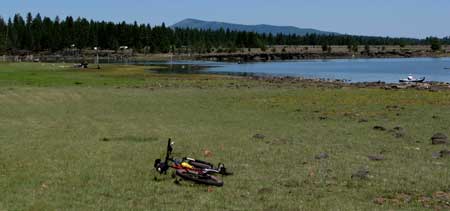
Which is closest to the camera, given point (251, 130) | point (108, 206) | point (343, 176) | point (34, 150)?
point (108, 206)

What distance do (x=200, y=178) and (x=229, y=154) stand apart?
4.94m

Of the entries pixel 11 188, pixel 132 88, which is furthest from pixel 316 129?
pixel 132 88

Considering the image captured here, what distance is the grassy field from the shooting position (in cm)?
1391

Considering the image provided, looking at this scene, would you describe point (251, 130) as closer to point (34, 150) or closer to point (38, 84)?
point (34, 150)

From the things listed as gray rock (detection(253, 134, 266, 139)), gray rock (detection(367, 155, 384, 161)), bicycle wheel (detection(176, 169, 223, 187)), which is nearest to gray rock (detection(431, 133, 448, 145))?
gray rock (detection(367, 155, 384, 161))

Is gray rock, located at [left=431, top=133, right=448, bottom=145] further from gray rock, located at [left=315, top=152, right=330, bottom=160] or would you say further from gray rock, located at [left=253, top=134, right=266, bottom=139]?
gray rock, located at [left=253, top=134, right=266, bottom=139]

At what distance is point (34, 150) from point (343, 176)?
33.8ft

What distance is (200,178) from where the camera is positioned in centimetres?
1535

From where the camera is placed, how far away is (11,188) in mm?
14688

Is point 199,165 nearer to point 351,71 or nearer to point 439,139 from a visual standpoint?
point 439,139

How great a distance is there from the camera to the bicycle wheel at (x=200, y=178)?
15.2 m

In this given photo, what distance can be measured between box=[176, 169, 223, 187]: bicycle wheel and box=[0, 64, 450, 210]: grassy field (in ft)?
0.63

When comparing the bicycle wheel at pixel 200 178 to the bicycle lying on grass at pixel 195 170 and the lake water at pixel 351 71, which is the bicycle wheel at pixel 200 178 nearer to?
the bicycle lying on grass at pixel 195 170

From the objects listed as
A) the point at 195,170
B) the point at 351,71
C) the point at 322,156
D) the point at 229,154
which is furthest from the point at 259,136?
the point at 351,71
